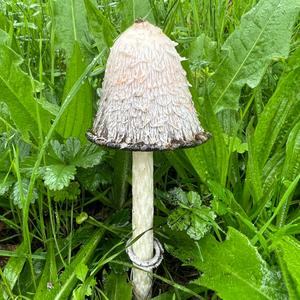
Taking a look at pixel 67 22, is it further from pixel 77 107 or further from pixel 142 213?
pixel 142 213

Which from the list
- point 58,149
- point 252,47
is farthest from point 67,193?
point 252,47

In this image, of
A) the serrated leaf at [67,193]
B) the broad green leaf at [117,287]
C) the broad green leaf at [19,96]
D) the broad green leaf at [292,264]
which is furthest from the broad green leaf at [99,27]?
the broad green leaf at [292,264]

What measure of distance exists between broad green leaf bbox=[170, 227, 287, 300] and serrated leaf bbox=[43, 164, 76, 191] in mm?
457

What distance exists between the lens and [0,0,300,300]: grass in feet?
4.56

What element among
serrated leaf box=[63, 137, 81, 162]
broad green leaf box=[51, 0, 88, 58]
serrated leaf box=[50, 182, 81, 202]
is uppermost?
broad green leaf box=[51, 0, 88, 58]

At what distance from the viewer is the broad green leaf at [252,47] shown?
5.65 feet

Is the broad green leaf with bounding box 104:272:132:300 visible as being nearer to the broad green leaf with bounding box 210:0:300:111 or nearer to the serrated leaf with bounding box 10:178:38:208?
the serrated leaf with bounding box 10:178:38:208

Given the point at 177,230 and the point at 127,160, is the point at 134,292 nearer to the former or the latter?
the point at 177,230

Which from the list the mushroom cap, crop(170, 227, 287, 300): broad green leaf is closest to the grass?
crop(170, 227, 287, 300): broad green leaf

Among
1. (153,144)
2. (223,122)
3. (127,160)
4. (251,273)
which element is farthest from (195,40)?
(251,273)

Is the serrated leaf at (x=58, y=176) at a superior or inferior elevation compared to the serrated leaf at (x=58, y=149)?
inferior

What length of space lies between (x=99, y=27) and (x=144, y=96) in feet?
2.22

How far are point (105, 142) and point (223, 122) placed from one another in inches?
29.1

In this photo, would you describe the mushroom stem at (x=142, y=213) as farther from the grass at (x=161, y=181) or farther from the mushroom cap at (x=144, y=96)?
the mushroom cap at (x=144, y=96)
